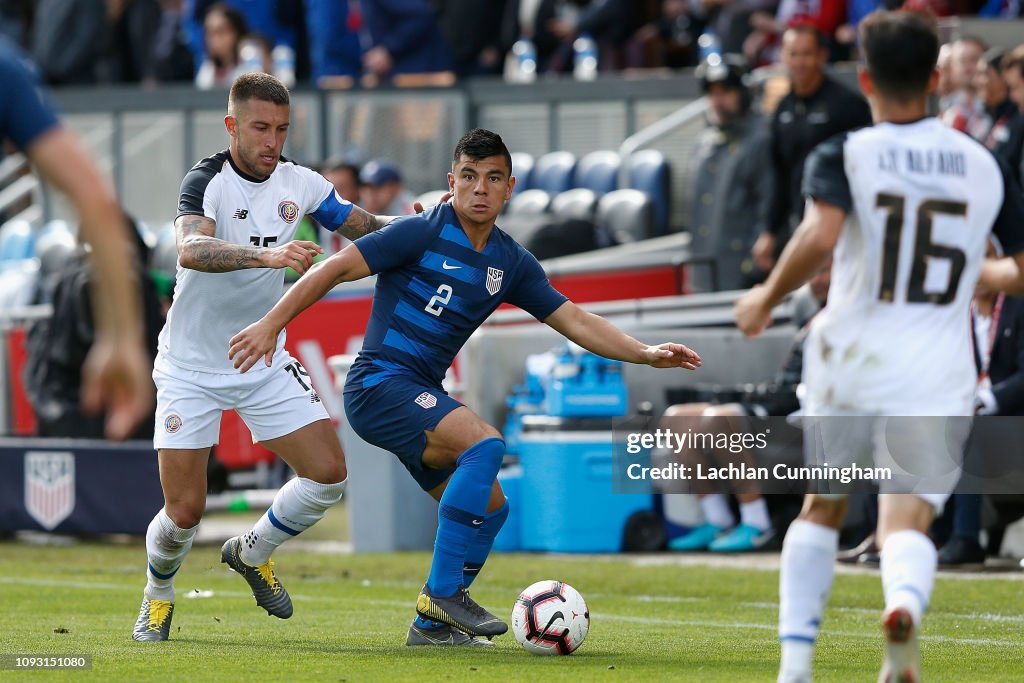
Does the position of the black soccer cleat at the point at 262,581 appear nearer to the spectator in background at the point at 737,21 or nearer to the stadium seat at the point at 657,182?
the stadium seat at the point at 657,182

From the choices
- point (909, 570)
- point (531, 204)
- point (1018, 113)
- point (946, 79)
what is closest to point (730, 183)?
point (946, 79)

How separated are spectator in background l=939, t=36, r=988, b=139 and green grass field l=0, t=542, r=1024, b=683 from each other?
4.23 metres

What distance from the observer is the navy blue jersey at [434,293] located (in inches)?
291

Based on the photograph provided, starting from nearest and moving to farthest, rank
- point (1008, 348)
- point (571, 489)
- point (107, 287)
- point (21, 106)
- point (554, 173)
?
point (107, 287)
point (21, 106)
point (1008, 348)
point (571, 489)
point (554, 173)

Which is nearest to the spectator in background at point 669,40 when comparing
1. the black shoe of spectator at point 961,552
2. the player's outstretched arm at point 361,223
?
the black shoe of spectator at point 961,552

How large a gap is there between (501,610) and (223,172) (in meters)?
2.85

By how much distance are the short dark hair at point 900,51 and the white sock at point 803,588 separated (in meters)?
1.38

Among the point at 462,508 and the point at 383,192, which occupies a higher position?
the point at 383,192

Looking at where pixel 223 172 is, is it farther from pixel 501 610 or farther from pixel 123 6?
pixel 123 6

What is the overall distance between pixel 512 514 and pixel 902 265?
756cm

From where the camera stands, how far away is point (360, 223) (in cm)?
804

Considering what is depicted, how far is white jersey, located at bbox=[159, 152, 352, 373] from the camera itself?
7.77m

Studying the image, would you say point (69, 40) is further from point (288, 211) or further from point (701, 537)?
point (288, 211)

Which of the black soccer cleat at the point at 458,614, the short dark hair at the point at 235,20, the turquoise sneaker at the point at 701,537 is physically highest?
the short dark hair at the point at 235,20
